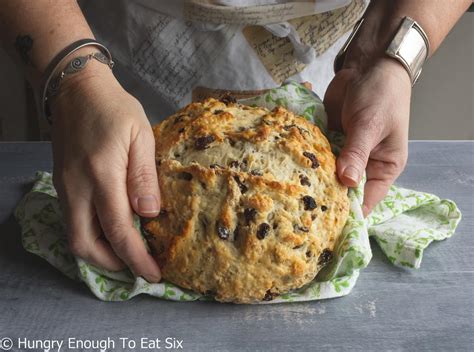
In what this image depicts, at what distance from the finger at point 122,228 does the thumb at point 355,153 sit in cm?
38

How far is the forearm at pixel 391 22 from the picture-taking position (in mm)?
1434

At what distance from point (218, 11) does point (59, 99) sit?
519mm

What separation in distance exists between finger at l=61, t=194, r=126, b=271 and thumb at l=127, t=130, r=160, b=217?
0.07m

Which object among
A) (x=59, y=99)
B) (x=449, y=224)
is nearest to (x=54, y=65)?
(x=59, y=99)

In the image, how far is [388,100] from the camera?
130 cm

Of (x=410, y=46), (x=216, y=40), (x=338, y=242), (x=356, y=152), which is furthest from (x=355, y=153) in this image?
(x=216, y=40)

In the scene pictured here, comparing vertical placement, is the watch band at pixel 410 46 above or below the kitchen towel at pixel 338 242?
above

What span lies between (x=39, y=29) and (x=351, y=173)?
2.05ft

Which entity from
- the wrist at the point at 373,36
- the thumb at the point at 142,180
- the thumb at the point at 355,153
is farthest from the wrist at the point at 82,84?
the wrist at the point at 373,36

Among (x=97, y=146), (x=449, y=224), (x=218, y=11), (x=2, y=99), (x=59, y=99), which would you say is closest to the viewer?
(x=97, y=146)

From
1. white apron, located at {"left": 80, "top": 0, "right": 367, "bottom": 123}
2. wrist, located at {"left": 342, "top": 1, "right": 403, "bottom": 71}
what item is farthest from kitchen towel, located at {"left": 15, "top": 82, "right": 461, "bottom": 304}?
white apron, located at {"left": 80, "top": 0, "right": 367, "bottom": 123}

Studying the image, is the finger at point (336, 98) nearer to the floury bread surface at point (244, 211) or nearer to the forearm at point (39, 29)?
the floury bread surface at point (244, 211)

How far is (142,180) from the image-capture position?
112cm

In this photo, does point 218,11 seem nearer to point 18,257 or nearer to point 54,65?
point 54,65
